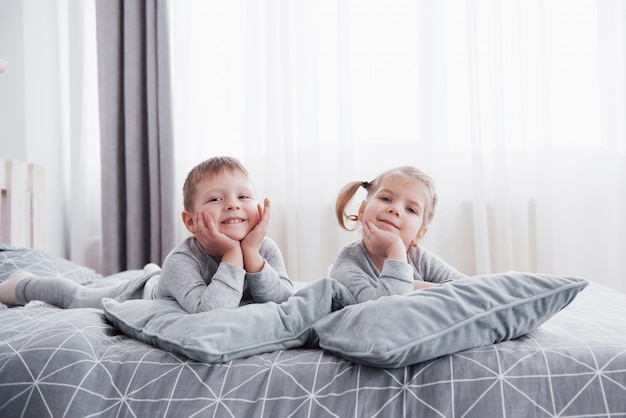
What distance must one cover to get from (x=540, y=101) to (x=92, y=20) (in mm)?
2404

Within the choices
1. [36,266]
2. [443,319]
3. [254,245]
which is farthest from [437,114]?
[443,319]

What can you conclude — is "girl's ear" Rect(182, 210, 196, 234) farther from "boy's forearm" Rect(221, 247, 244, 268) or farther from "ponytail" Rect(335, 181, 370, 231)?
"ponytail" Rect(335, 181, 370, 231)

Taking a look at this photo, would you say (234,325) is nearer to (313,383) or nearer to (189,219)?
(313,383)

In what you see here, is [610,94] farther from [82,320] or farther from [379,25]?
[82,320]

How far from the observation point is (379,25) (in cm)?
284

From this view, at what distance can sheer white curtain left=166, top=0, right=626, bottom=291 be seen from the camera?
2689 millimetres

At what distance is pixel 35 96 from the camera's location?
2873 millimetres

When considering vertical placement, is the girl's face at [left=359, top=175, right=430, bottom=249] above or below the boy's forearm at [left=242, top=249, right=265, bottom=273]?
above

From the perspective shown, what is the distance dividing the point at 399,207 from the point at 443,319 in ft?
1.54

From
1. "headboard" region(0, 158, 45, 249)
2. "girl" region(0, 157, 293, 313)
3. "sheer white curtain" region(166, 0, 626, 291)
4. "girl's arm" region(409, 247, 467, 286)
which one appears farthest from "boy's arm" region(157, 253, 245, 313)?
"sheer white curtain" region(166, 0, 626, 291)

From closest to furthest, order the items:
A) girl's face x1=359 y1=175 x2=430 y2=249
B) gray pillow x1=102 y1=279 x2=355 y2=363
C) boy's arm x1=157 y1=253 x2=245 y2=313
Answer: gray pillow x1=102 y1=279 x2=355 y2=363 → boy's arm x1=157 y1=253 x2=245 y2=313 → girl's face x1=359 y1=175 x2=430 y2=249

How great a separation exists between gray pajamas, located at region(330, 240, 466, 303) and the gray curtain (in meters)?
1.77

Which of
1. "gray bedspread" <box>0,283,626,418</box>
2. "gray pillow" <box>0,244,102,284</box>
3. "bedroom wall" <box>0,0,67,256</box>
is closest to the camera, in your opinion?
"gray bedspread" <box>0,283,626,418</box>

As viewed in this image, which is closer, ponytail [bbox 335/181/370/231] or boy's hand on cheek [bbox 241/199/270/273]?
boy's hand on cheek [bbox 241/199/270/273]
